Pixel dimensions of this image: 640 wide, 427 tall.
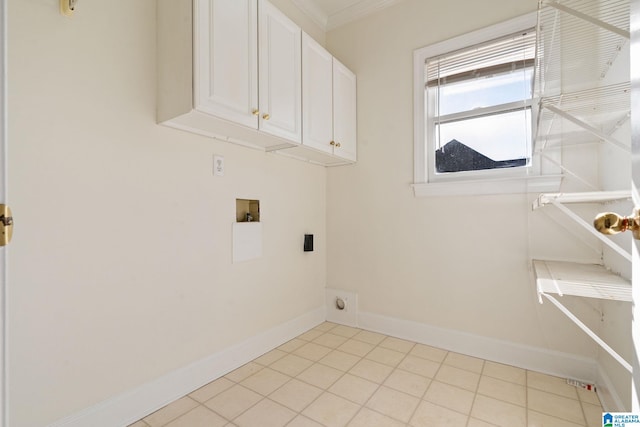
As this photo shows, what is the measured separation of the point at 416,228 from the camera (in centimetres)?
232

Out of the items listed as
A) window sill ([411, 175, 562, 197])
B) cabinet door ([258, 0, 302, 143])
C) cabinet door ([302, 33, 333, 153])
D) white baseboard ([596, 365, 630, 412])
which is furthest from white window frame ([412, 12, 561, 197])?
white baseboard ([596, 365, 630, 412])

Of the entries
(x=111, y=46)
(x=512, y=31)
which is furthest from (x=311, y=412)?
(x=512, y=31)

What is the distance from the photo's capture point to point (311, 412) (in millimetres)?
1490

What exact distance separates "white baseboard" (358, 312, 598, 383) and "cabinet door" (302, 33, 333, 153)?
4.89 feet

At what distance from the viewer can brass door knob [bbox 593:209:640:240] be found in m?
0.56

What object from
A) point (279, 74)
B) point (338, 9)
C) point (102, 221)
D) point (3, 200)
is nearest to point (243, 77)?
point (279, 74)

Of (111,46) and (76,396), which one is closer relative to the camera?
(76,396)

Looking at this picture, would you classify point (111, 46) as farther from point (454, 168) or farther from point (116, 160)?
point (454, 168)

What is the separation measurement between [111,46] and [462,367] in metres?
2.65

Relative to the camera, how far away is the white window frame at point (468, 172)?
1902 millimetres

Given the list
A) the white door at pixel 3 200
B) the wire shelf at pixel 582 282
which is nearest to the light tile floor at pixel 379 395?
the wire shelf at pixel 582 282

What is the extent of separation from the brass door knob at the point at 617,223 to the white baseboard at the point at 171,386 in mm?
1879

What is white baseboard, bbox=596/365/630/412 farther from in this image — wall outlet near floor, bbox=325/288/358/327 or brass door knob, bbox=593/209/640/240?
wall outlet near floor, bbox=325/288/358/327

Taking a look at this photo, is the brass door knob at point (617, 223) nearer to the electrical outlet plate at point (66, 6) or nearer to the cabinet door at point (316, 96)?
the cabinet door at point (316, 96)
